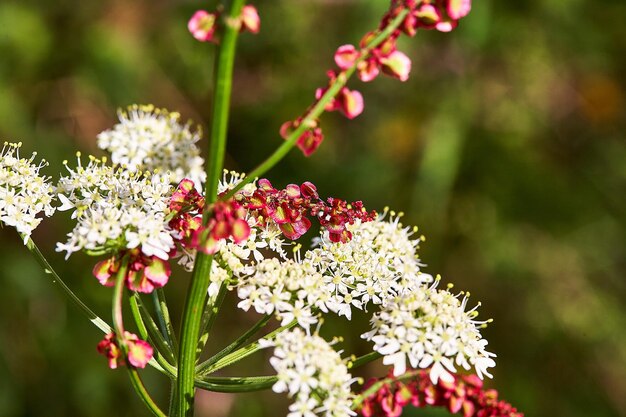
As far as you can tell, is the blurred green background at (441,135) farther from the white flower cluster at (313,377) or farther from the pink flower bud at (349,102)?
the pink flower bud at (349,102)

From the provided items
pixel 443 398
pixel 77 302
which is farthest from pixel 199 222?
pixel 443 398

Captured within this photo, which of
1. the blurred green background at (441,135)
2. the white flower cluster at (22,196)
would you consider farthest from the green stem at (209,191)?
the blurred green background at (441,135)

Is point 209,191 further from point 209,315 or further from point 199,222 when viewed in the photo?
point 209,315

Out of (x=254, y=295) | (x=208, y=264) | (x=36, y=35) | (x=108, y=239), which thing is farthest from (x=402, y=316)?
(x=36, y=35)

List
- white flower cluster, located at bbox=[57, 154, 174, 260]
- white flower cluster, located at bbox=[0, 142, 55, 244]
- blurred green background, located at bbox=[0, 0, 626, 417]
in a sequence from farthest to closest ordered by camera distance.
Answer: blurred green background, located at bbox=[0, 0, 626, 417] → white flower cluster, located at bbox=[0, 142, 55, 244] → white flower cluster, located at bbox=[57, 154, 174, 260]

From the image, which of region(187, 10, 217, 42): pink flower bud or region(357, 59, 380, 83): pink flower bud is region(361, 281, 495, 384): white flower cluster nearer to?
region(357, 59, 380, 83): pink flower bud

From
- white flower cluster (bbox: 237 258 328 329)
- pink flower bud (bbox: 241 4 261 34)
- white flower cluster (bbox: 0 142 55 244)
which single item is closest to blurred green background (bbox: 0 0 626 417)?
white flower cluster (bbox: 0 142 55 244)

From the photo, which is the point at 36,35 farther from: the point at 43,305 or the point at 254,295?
the point at 254,295

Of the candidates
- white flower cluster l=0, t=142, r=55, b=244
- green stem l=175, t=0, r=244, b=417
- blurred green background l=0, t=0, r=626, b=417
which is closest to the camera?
green stem l=175, t=0, r=244, b=417
